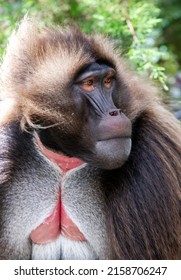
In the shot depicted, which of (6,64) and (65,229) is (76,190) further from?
(6,64)

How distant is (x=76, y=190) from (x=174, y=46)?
3859mm

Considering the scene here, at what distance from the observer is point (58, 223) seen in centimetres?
368

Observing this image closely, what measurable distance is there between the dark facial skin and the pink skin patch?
0.17 feet

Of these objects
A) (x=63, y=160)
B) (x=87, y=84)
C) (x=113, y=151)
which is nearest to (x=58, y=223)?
(x=63, y=160)

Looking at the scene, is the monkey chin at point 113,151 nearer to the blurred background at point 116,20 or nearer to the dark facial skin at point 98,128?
the dark facial skin at point 98,128

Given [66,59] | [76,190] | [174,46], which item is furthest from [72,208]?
[174,46]

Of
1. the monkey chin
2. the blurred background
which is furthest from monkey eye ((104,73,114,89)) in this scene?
the blurred background

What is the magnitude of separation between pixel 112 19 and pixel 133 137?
4.48 ft

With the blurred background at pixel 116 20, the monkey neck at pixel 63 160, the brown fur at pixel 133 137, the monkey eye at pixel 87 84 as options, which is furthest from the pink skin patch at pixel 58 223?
the blurred background at pixel 116 20

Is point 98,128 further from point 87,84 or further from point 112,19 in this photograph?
point 112,19

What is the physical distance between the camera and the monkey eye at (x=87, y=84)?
11.6 feet

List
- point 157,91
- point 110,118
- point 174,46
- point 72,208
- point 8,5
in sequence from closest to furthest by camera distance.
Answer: point 110,118
point 72,208
point 157,91
point 8,5
point 174,46

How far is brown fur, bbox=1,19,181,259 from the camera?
354 centimetres

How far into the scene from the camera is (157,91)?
4.02m
